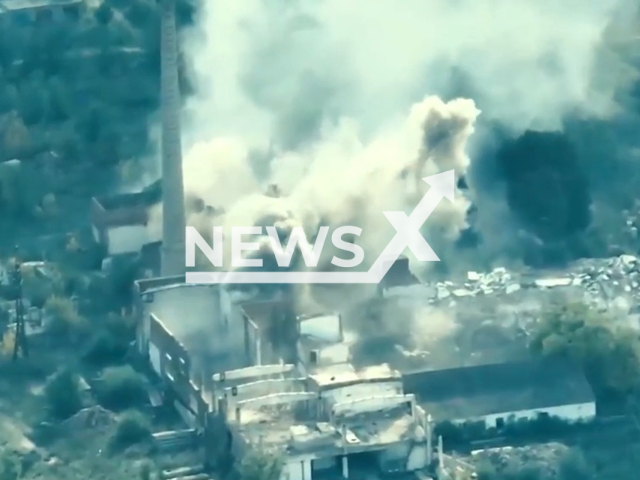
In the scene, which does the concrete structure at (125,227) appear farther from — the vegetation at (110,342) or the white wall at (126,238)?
the vegetation at (110,342)

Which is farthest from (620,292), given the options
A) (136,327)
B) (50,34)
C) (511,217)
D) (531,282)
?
(50,34)

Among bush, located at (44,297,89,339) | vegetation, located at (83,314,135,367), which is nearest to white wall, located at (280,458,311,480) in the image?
vegetation, located at (83,314,135,367)

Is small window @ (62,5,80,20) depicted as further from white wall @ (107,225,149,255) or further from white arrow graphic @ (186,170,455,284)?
white arrow graphic @ (186,170,455,284)

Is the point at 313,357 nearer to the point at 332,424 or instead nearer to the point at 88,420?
the point at 332,424

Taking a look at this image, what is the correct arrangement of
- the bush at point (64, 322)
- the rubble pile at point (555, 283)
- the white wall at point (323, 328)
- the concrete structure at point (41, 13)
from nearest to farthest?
the white wall at point (323, 328), the rubble pile at point (555, 283), the bush at point (64, 322), the concrete structure at point (41, 13)

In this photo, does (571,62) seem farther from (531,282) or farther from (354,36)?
(531,282)

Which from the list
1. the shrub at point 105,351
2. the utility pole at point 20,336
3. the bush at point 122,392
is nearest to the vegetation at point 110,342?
the shrub at point 105,351
